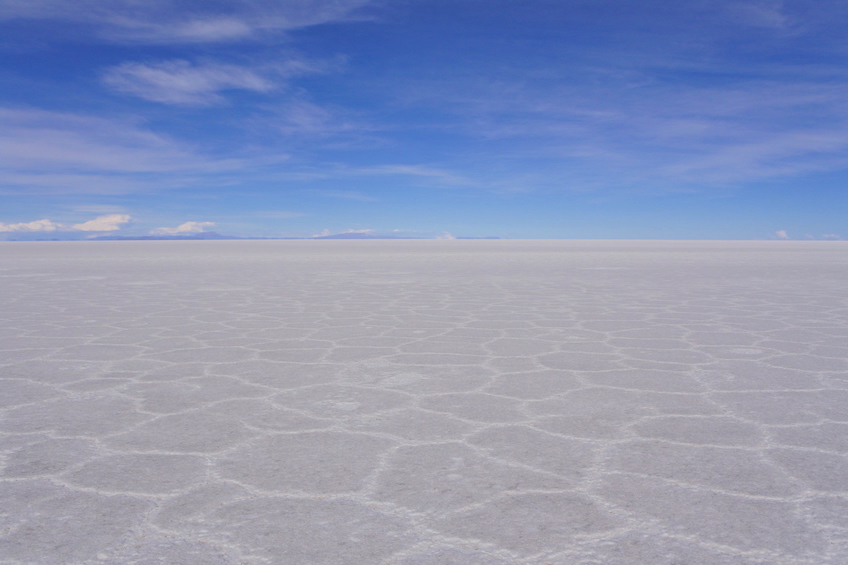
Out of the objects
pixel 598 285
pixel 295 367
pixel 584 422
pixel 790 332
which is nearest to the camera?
pixel 584 422

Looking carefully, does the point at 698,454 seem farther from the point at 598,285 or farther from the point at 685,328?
the point at 598,285

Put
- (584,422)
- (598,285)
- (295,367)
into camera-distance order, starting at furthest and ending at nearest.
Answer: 1. (598,285)
2. (295,367)
3. (584,422)

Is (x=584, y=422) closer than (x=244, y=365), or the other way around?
(x=584, y=422)

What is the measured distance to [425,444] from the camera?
83.6 inches

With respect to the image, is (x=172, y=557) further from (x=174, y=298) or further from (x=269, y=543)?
(x=174, y=298)

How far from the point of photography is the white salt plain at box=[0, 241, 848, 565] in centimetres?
147

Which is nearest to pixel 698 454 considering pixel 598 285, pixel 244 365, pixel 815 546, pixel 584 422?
pixel 584 422

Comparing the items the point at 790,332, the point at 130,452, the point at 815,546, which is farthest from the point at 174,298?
the point at 815,546

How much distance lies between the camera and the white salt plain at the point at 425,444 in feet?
4.84

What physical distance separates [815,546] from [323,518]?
1.20 metres

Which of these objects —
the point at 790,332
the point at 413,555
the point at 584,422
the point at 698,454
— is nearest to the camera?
the point at 413,555

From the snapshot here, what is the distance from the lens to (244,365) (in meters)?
3.41

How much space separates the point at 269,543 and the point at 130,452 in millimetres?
869

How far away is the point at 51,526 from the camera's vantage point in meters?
1.55
